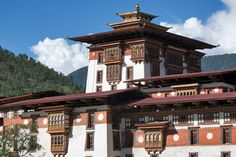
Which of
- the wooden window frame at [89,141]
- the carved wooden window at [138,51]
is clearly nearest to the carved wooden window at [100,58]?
the carved wooden window at [138,51]

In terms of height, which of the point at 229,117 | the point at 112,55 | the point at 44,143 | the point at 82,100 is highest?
the point at 112,55

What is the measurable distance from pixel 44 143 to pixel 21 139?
2.64 metres

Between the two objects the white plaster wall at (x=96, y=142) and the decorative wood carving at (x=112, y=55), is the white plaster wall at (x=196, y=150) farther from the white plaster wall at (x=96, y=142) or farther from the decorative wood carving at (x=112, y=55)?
the decorative wood carving at (x=112, y=55)

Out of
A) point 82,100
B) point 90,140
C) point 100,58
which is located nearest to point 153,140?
point 90,140

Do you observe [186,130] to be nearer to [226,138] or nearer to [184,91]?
[226,138]

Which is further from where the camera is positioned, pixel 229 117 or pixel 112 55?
pixel 112 55

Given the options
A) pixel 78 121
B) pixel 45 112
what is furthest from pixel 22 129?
pixel 78 121

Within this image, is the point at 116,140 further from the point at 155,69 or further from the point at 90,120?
the point at 155,69

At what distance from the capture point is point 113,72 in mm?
81875

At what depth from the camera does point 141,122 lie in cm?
6134

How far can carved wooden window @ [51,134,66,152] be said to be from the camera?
213 ft

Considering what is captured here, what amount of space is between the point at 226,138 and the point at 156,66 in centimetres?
2671

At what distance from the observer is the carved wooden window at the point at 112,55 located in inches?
3201

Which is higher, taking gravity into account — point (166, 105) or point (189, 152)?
point (166, 105)
